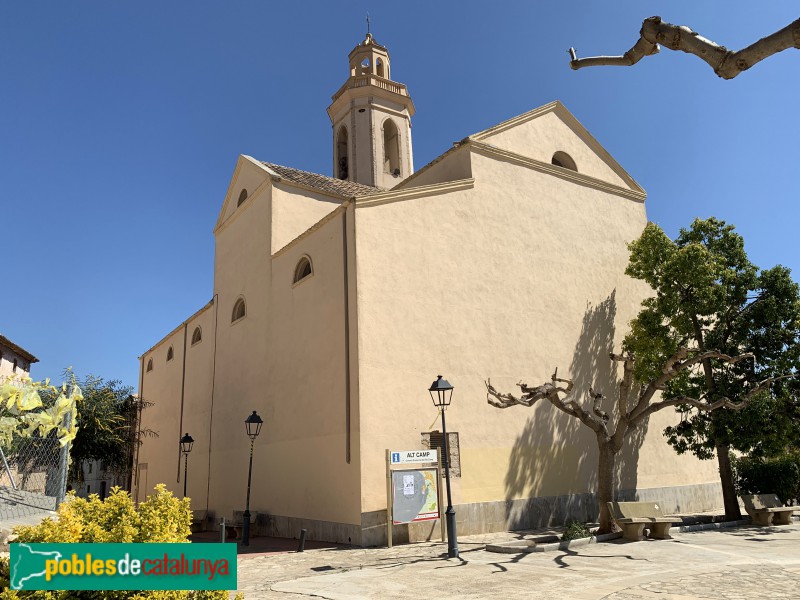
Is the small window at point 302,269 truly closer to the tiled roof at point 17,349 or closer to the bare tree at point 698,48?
the bare tree at point 698,48

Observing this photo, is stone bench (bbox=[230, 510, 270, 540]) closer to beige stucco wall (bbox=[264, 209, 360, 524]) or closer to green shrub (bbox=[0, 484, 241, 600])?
beige stucco wall (bbox=[264, 209, 360, 524])

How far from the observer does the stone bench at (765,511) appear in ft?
46.5

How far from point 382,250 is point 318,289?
209cm

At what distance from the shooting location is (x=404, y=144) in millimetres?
28234

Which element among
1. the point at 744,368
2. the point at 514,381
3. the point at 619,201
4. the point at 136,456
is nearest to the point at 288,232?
the point at 514,381

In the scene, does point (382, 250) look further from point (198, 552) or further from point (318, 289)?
point (198, 552)

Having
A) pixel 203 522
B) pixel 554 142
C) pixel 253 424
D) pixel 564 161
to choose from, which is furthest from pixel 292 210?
pixel 203 522

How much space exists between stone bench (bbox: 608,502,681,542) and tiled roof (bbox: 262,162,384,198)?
1180 cm

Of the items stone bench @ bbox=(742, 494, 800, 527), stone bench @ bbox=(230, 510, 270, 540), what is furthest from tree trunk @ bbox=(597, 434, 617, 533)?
stone bench @ bbox=(230, 510, 270, 540)

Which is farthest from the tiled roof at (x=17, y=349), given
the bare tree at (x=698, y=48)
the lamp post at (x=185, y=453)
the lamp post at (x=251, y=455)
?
the bare tree at (x=698, y=48)

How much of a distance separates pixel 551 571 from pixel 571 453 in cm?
719

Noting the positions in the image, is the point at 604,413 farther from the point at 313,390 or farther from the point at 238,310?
the point at 238,310

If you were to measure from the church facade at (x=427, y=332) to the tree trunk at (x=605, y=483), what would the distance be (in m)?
2.20

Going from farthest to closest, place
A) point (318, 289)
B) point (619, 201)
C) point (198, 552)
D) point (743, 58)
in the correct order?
point (619, 201), point (318, 289), point (198, 552), point (743, 58)
